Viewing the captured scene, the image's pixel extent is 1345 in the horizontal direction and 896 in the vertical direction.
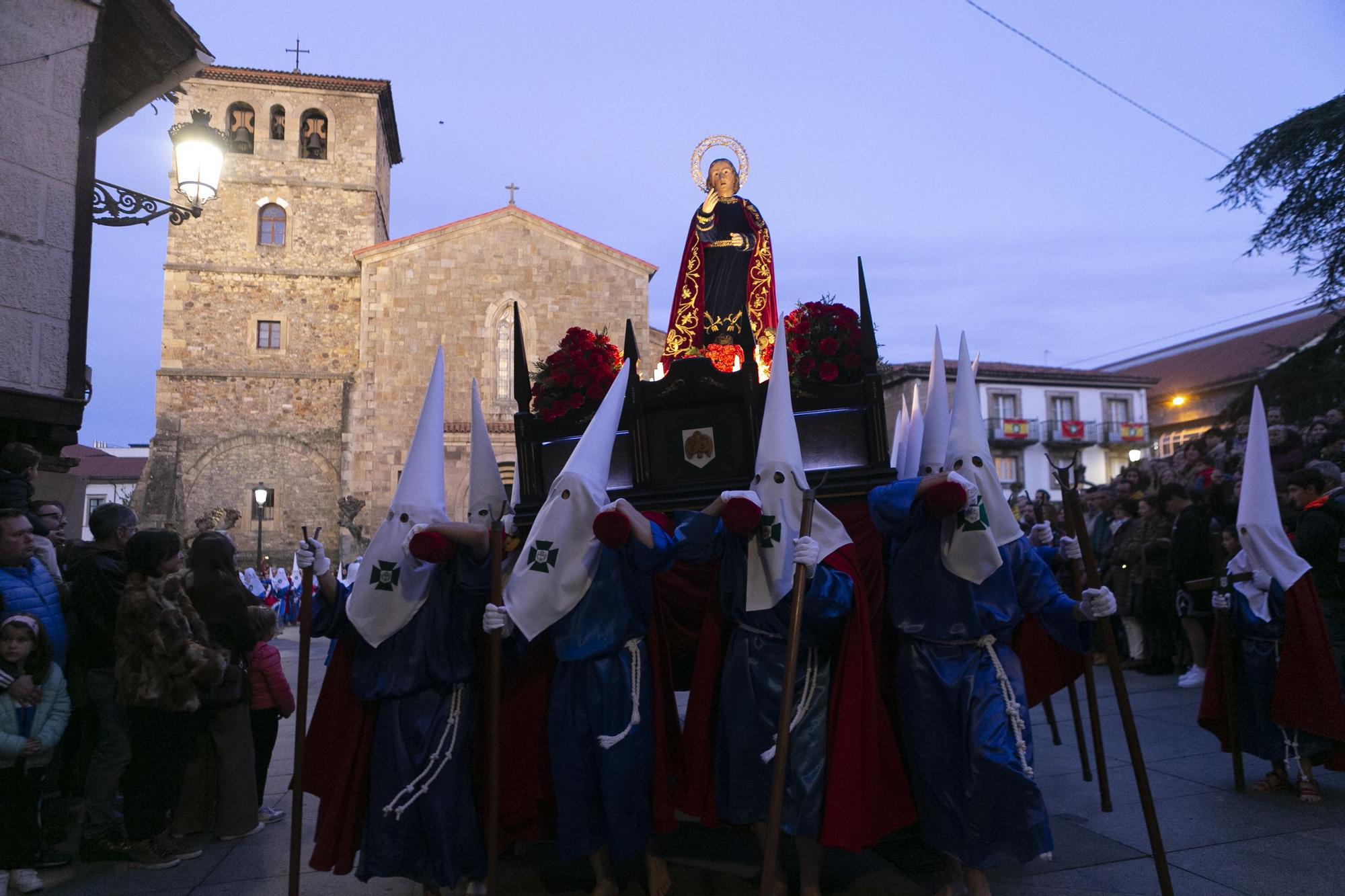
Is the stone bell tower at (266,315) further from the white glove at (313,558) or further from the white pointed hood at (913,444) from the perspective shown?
the white glove at (313,558)

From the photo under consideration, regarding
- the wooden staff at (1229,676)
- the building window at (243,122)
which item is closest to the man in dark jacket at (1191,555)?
the wooden staff at (1229,676)

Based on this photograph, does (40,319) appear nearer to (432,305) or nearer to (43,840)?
(43,840)

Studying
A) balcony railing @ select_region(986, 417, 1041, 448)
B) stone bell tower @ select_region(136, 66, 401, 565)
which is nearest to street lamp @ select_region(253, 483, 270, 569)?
stone bell tower @ select_region(136, 66, 401, 565)

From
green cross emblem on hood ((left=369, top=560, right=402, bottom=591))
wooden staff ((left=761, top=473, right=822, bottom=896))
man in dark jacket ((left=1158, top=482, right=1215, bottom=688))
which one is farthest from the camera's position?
man in dark jacket ((left=1158, top=482, right=1215, bottom=688))

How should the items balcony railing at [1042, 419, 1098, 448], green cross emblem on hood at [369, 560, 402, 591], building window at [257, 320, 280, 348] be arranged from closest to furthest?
green cross emblem on hood at [369, 560, 402, 591] → building window at [257, 320, 280, 348] → balcony railing at [1042, 419, 1098, 448]

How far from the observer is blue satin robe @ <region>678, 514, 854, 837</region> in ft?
13.0

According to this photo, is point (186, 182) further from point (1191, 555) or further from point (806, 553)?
point (1191, 555)

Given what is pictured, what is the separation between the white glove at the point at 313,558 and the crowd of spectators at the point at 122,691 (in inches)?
42.8

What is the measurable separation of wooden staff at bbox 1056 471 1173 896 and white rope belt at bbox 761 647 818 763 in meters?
1.18

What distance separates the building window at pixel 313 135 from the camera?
30.5 meters

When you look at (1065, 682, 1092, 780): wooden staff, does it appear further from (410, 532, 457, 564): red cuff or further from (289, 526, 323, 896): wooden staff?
(289, 526, 323, 896): wooden staff

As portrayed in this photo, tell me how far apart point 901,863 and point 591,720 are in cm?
169

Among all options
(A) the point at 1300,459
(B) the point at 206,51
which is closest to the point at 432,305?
(B) the point at 206,51

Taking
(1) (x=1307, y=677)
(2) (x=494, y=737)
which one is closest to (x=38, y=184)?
(2) (x=494, y=737)
